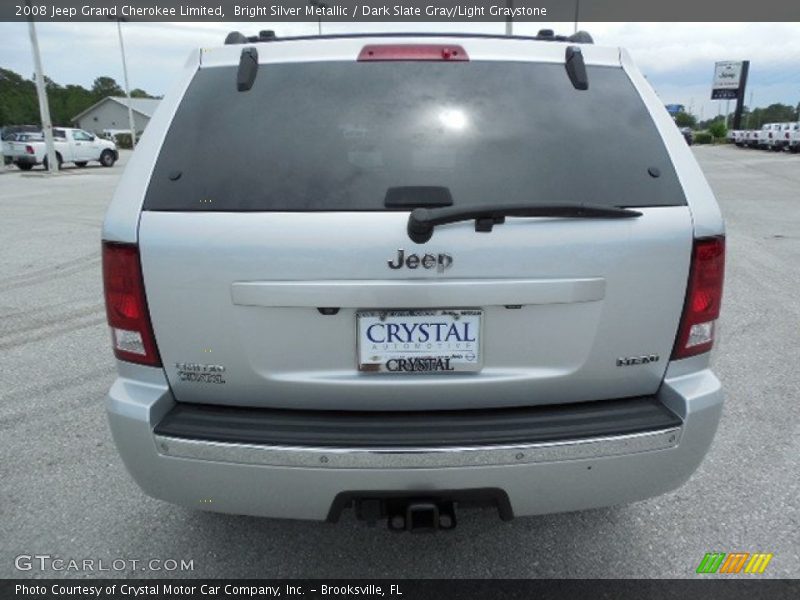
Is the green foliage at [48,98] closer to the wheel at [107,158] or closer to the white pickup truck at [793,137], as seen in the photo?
the wheel at [107,158]

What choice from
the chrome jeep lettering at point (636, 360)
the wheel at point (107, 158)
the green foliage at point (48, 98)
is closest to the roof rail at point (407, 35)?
the chrome jeep lettering at point (636, 360)

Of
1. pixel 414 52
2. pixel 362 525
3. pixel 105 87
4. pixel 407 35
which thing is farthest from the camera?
pixel 105 87

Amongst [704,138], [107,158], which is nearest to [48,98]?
[107,158]

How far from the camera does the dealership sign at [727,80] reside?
65688 millimetres

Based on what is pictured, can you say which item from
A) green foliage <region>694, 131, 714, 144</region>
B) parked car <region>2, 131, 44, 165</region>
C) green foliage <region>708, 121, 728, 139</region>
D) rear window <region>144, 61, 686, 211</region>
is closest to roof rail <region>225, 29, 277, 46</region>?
rear window <region>144, 61, 686, 211</region>

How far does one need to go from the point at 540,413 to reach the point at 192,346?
118cm

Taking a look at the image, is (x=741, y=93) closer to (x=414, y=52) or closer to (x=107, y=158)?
(x=107, y=158)

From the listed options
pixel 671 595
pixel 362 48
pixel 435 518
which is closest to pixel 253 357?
pixel 435 518

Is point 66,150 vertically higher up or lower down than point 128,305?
lower down

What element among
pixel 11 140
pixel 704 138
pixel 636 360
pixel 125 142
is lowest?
pixel 125 142

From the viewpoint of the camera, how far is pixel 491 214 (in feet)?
5.97

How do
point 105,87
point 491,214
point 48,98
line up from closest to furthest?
1. point 491,214
2. point 48,98
3. point 105,87

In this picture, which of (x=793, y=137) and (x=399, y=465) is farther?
(x=793, y=137)

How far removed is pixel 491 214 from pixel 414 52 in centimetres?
79
